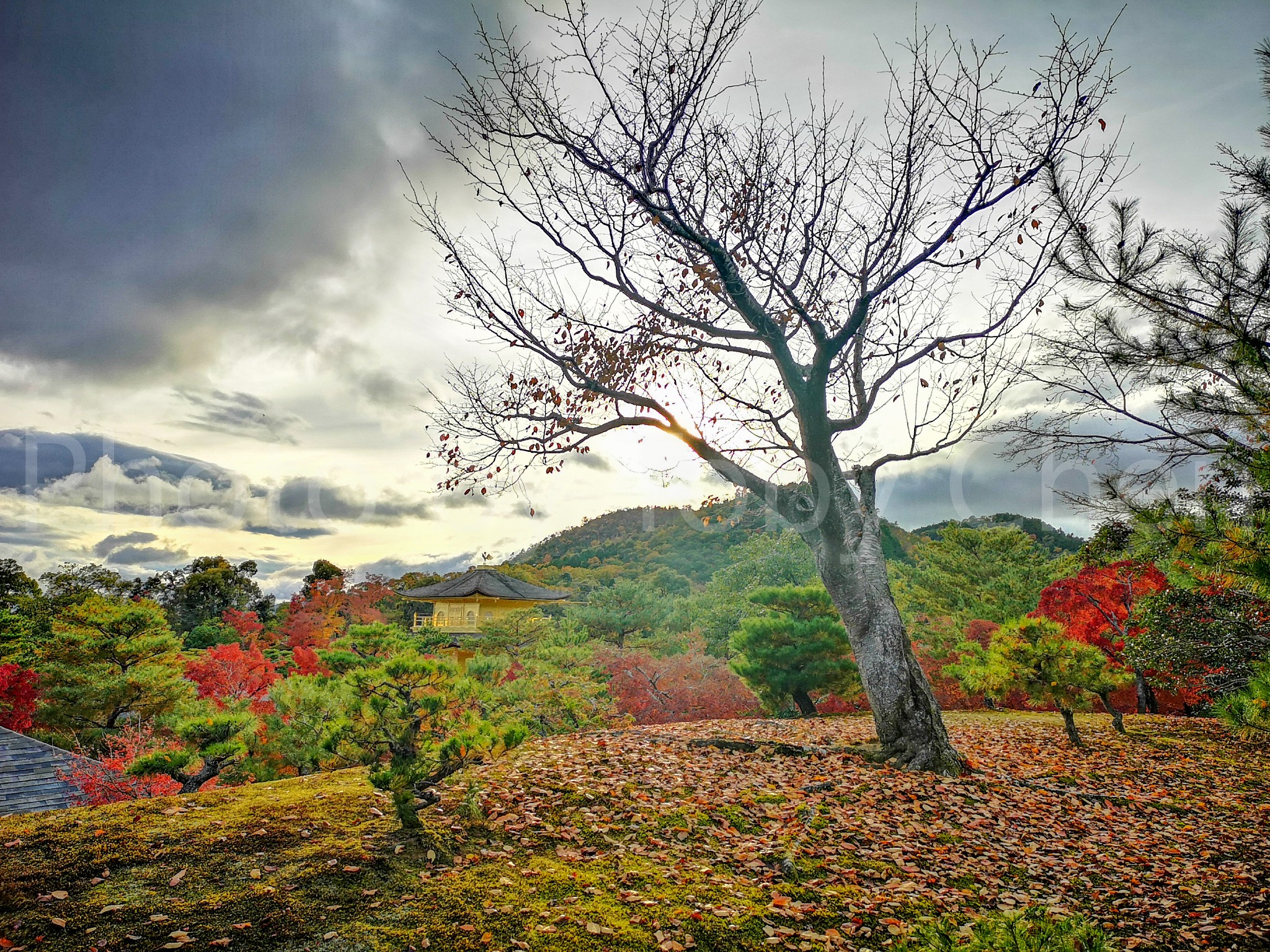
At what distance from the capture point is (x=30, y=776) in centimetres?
695

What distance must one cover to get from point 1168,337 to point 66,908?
9220 mm

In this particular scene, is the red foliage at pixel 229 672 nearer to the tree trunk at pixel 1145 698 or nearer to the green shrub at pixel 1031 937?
the green shrub at pixel 1031 937

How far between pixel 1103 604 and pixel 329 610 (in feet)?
89.4

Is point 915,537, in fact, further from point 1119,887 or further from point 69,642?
point 69,642

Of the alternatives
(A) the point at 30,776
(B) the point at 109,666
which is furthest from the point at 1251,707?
(B) the point at 109,666

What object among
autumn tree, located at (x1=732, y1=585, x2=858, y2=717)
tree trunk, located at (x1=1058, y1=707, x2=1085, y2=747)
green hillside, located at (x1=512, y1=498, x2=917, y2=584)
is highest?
green hillside, located at (x1=512, y1=498, x2=917, y2=584)

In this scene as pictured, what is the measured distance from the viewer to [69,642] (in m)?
11.1

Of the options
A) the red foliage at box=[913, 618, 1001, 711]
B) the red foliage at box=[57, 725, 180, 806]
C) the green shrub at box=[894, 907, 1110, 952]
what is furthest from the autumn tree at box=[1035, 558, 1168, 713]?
the red foliage at box=[57, 725, 180, 806]

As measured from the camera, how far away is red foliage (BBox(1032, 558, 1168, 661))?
10.5 m

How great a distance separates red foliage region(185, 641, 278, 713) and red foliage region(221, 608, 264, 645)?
30.4 ft

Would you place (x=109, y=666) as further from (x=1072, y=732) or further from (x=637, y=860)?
(x=1072, y=732)

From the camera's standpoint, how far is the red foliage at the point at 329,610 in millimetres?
23172

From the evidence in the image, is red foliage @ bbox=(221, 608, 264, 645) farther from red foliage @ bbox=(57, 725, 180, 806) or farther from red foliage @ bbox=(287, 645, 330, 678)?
red foliage @ bbox=(57, 725, 180, 806)

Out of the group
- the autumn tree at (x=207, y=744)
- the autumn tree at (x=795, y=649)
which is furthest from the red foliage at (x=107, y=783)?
the autumn tree at (x=795, y=649)
